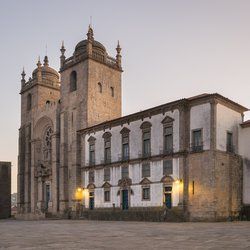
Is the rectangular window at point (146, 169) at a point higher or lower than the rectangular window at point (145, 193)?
higher

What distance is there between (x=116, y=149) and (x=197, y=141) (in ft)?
35.1

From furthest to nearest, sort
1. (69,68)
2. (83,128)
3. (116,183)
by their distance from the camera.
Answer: (69,68) → (83,128) → (116,183)

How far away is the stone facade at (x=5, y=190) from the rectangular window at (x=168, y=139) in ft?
105

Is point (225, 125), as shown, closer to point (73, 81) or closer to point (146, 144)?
point (146, 144)

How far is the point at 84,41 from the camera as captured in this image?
52469mm

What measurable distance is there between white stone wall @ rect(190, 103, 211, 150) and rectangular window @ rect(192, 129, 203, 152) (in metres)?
0.38

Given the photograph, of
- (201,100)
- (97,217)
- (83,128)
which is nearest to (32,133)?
(83,128)

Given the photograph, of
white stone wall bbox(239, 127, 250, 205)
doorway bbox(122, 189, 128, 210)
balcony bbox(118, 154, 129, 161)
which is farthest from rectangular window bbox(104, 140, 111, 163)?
white stone wall bbox(239, 127, 250, 205)

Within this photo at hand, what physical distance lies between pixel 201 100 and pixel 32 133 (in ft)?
103

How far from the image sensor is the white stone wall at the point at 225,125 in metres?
34.6

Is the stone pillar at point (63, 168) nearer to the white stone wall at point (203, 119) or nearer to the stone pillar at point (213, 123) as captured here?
the white stone wall at point (203, 119)

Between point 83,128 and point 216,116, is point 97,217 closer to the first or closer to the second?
point 83,128

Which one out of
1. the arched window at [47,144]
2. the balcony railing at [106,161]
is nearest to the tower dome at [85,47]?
the arched window at [47,144]

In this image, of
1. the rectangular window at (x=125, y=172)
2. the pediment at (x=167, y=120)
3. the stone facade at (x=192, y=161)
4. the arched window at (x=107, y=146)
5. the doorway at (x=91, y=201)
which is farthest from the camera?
the doorway at (x=91, y=201)
